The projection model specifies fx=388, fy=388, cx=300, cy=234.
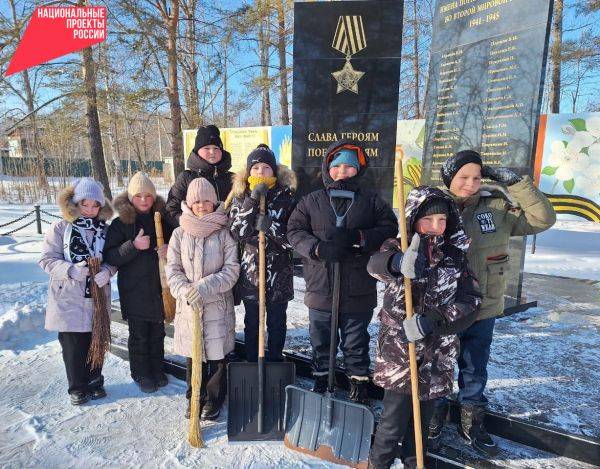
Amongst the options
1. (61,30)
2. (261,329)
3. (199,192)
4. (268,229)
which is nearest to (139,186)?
(199,192)

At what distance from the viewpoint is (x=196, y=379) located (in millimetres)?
2564

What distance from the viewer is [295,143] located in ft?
15.8

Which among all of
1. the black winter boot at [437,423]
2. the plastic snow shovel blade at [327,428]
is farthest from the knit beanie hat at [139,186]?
the black winter boot at [437,423]

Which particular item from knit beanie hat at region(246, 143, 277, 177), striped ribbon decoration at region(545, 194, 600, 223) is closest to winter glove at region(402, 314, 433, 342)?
knit beanie hat at region(246, 143, 277, 177)

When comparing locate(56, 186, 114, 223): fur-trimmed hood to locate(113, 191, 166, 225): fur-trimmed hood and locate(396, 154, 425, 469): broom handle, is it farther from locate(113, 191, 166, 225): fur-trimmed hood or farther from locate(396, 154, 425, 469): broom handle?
locate(396, 154, 425, 469): broom handle

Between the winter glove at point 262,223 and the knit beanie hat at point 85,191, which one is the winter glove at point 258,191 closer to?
the winter glove at point 262,223

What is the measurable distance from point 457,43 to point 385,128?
128 centimetres

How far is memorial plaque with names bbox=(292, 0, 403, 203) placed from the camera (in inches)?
172

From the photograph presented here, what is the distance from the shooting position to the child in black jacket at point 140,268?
285 cm

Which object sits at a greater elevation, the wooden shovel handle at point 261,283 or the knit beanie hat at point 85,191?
the knit beanie hat at point 85,191

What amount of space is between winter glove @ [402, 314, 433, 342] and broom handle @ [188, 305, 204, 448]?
1.34m

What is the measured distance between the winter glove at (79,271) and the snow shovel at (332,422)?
163cm

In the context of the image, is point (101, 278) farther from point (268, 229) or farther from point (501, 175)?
point (501, 175)

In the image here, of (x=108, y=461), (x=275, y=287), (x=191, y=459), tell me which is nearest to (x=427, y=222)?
(x=275, y=287)
